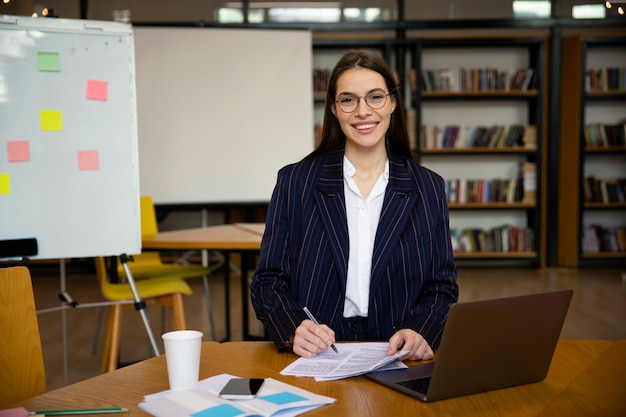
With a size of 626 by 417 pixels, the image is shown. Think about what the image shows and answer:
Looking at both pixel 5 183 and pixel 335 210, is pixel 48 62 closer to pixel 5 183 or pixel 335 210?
pixel 5 183

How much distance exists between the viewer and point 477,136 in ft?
23.8

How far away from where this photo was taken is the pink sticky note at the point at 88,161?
9.37 ft

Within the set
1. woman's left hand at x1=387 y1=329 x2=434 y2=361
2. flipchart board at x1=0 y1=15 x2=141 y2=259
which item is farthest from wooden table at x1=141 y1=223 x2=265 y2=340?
woman's left hand at x1=387 y1=329 x2=434 y2=361

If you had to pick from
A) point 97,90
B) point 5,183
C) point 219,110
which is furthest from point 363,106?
point 219,110

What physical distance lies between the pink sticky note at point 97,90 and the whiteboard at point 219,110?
3.31 meters

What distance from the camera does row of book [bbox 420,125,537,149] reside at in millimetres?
7203

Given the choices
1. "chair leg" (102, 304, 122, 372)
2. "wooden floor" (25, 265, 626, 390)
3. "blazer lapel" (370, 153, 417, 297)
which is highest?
"blazer lapel" (370, 153, 417, 297)

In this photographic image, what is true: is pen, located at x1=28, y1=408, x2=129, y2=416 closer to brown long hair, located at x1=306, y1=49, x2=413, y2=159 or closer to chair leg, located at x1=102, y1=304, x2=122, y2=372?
brown long hair, located at x1=306, y1=49, x2=413, y2=159

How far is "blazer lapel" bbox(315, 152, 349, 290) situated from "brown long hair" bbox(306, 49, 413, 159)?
0.08 m

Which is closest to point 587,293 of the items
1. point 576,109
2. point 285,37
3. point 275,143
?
point 576,109

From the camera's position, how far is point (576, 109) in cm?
719

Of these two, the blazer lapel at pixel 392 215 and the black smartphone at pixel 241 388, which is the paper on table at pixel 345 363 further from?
the blazer lapel at pixel 392 215

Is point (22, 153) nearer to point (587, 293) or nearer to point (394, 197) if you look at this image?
point (394, 197)

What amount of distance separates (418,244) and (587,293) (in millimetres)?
4612
